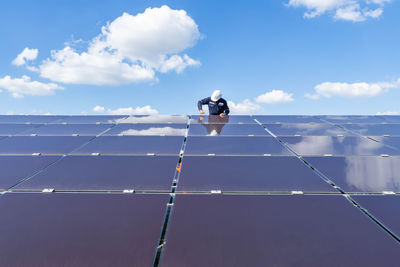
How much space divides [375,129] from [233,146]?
6.53 meters

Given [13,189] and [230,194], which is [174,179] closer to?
[230,194]

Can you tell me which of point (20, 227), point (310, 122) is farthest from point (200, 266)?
point (310, 122)

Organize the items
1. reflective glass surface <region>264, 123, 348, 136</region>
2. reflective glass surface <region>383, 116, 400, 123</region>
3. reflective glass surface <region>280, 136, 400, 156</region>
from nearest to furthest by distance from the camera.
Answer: reflective glass surface <region>280, 136, 400, 156</region> < reflective glass surface <region>264, 123, 348, 136</region> < reflective glass surface <region>383, 116, 400, 123</region>

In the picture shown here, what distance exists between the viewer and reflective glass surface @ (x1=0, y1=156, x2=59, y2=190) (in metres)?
4.71

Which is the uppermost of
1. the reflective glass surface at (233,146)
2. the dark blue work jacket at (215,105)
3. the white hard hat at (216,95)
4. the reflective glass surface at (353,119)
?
the white hard hat at (216,95)

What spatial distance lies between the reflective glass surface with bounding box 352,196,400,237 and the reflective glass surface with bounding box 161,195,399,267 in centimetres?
22

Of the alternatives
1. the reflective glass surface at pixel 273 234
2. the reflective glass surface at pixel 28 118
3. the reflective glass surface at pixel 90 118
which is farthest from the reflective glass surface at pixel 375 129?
the reflective glass surface at pixel 28 118

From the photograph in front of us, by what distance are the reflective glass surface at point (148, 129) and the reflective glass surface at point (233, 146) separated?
3.83 ft

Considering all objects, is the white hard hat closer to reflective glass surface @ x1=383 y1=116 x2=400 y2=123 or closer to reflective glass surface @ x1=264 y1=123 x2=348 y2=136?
reflective glass surface @ x1=264 y1=123 x2=348 y2=136

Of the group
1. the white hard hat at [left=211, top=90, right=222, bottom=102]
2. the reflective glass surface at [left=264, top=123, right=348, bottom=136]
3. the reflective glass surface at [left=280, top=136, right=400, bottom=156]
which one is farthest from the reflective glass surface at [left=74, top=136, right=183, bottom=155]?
the white hard hat at [left=211, top=90, right=222, bottom=102]

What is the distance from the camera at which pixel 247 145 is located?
6797 millimetres

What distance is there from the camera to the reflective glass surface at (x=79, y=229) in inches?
106

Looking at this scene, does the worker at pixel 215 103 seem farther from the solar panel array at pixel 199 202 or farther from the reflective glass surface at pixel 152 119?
the solar panel array at pixel 199 202

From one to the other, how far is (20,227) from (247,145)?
5189 mm
